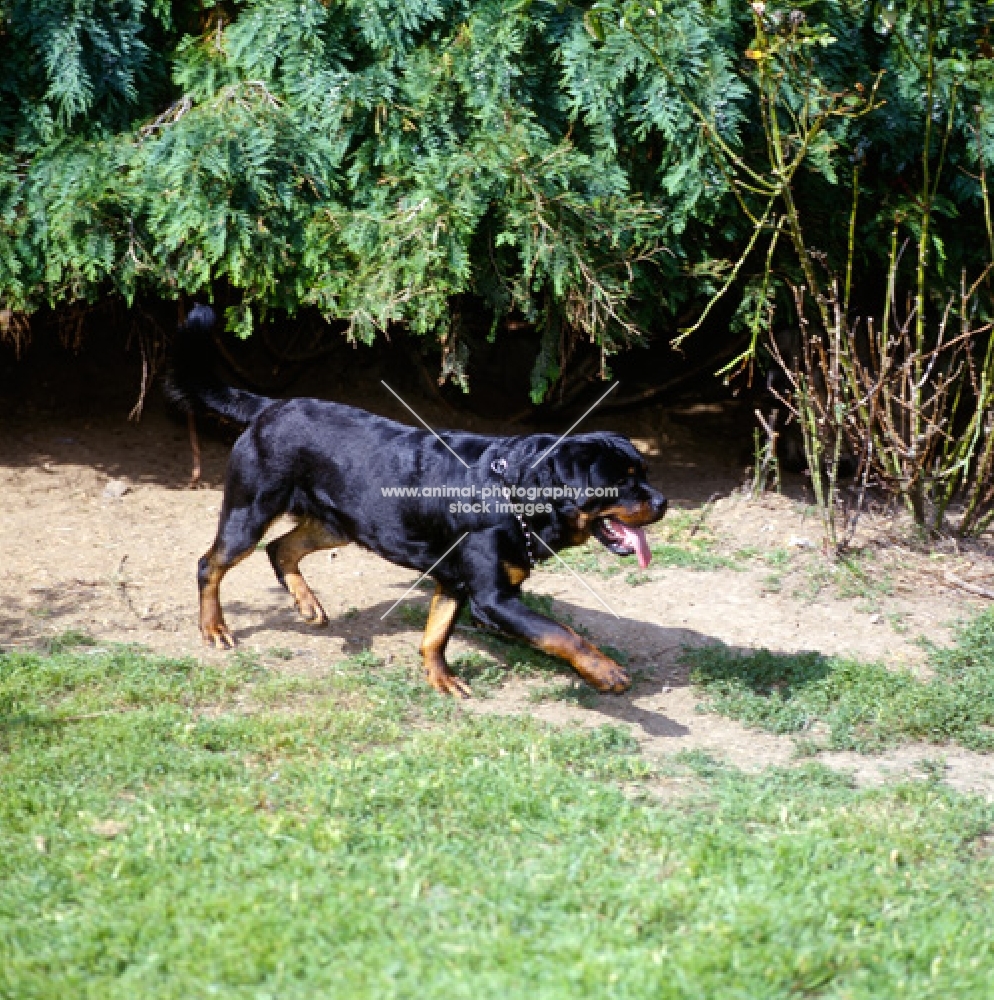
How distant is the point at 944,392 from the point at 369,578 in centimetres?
365

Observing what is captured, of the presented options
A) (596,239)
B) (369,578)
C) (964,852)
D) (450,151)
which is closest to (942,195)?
(596,239)

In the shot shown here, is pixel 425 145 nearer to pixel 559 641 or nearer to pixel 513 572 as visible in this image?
pixel 513 572

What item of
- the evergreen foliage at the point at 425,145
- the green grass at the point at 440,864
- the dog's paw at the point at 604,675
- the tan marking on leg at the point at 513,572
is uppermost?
the evergreen foliage at the point at 425,145

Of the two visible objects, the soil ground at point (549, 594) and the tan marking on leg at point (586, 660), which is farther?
the soil ground at point (549, 594)

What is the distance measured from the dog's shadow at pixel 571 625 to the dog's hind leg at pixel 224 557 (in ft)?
0.60

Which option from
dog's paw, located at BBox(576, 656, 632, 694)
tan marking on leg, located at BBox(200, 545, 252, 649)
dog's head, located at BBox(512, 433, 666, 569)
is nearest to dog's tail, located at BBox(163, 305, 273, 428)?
tan marking on leg, located at BBox(200, 545, 252, 649)

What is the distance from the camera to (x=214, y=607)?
21.8 feet

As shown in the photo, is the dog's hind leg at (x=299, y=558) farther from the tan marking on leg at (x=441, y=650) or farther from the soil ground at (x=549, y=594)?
the tan marking on leg at (x=441, y=650)

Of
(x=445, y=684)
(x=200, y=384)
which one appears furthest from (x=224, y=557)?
(x=445, y=684)

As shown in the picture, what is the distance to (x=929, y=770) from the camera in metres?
5.52

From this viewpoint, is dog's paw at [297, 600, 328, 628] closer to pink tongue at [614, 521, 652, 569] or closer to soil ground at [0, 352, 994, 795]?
soil ground at [0, 352, 994, 795]

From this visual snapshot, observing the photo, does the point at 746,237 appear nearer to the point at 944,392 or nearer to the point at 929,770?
the point at 944,392

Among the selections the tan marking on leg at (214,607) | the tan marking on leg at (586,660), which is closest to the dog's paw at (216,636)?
the tan marking on leg at (214,607)

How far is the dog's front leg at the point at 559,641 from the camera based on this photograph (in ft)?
18.4
